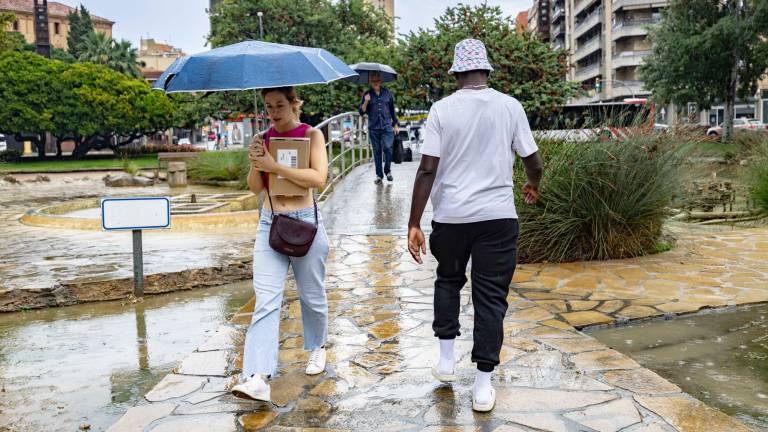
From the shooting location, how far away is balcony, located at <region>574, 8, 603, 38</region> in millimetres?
71000

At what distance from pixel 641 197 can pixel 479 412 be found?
4.99 meters

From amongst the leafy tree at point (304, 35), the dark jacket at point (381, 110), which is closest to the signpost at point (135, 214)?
the dark jacket at point (381, 110)

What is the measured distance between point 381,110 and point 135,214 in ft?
17.0

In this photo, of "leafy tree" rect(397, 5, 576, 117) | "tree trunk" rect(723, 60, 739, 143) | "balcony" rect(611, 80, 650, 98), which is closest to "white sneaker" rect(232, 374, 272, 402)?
"leafy tree" rect(397, 5, 576, 117)

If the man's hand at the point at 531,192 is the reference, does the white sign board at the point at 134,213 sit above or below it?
below

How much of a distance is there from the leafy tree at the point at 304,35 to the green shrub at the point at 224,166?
12.6m

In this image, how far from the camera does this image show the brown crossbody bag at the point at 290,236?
4016 mm

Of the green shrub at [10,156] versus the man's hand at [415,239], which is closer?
the man's hand at [415,239]

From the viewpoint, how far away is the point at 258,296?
13.1 ft

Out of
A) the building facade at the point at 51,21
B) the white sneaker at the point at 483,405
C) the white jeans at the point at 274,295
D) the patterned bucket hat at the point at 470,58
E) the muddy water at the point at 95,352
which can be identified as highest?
the building facade at the point at 51,21

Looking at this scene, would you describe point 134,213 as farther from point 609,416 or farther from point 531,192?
point 609,416

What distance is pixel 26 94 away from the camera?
44.6m

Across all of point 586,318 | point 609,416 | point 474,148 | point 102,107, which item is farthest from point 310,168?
point 102,107

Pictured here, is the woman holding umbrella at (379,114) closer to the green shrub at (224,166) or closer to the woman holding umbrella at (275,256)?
the woman holding umbrella at (275,256)
